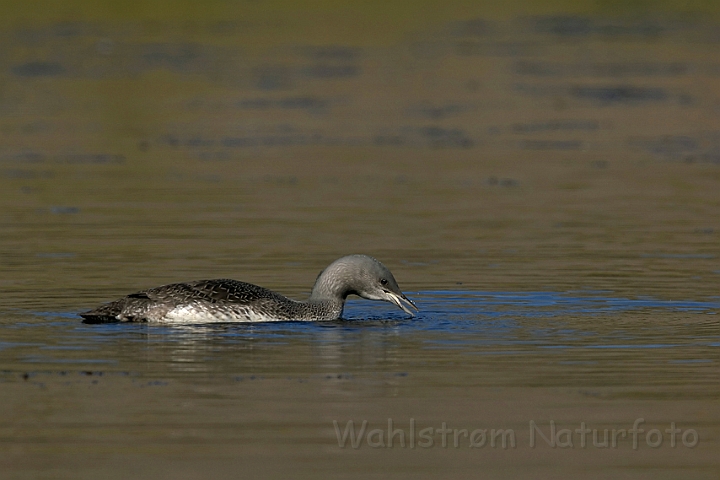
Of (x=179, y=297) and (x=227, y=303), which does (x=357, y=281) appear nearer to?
(x=227, y=303)

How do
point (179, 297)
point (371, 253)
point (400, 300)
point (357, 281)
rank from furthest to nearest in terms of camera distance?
point (371, 253)
point (357, 281)
point (400, 300)
point (179, 297)

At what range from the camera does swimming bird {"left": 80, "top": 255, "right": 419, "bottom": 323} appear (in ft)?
38.0

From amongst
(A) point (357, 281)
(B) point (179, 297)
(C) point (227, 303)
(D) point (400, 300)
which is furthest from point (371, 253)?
(B) point (179, 297)

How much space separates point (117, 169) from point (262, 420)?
1345 cm

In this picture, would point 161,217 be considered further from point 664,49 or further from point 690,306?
point 664,49

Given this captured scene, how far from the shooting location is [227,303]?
11.6 metres

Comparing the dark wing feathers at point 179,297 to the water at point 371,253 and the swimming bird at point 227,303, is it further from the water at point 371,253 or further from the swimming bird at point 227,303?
the water at point 371,253

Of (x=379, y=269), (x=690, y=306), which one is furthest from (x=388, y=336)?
(x=690, y=306)

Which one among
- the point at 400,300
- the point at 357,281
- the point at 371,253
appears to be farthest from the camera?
the point at 371,253

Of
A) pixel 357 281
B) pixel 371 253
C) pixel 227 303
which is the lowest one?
pixel 227 303

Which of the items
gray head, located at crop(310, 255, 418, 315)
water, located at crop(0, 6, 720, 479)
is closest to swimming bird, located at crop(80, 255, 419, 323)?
gray head, located at crop(310, 255, 418, 315)

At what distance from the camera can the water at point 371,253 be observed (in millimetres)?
8320

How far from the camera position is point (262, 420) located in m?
8.59

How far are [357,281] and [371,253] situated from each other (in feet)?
10.1
